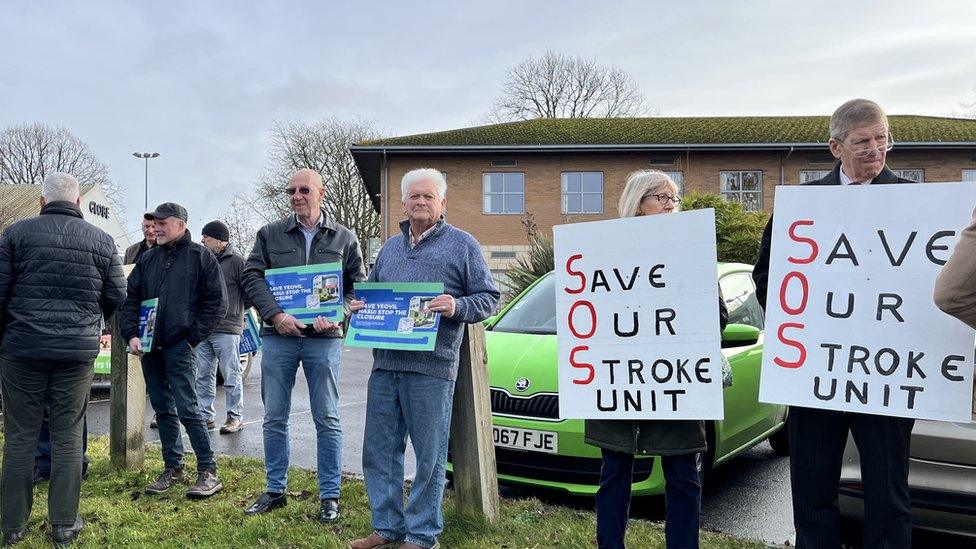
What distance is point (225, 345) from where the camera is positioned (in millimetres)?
6969

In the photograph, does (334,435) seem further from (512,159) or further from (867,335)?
(512,159)

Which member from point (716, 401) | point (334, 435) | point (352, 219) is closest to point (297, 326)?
point (334, 435)

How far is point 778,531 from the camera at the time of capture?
4.26 metres

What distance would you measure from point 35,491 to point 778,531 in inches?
192

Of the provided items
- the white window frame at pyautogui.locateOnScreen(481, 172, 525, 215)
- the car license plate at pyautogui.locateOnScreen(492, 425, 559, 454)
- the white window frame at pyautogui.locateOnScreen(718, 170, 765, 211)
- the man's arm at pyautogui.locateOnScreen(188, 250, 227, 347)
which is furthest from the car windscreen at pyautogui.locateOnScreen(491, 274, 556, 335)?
the white window frame at pyautogui.locateOnScreen(718, 170, 765, 211)

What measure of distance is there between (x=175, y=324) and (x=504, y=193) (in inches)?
880

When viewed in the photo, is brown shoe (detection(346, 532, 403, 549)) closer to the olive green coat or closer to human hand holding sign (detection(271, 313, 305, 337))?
human hand holding sign (detection(271, 313, 305, 337))

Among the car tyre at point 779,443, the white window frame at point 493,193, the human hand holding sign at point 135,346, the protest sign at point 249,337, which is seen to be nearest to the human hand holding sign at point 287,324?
the human hand holding sign at point 135,346

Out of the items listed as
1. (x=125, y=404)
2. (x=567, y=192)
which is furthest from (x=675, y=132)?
(x=125, y=404)

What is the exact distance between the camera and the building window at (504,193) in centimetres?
2644

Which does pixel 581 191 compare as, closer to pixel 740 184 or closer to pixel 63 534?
pixel 740 184

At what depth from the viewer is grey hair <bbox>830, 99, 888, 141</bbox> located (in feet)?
8.86

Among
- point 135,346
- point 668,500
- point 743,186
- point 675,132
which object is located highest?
point 675,132

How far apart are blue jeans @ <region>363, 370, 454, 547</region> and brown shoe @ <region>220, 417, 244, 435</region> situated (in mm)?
3977
